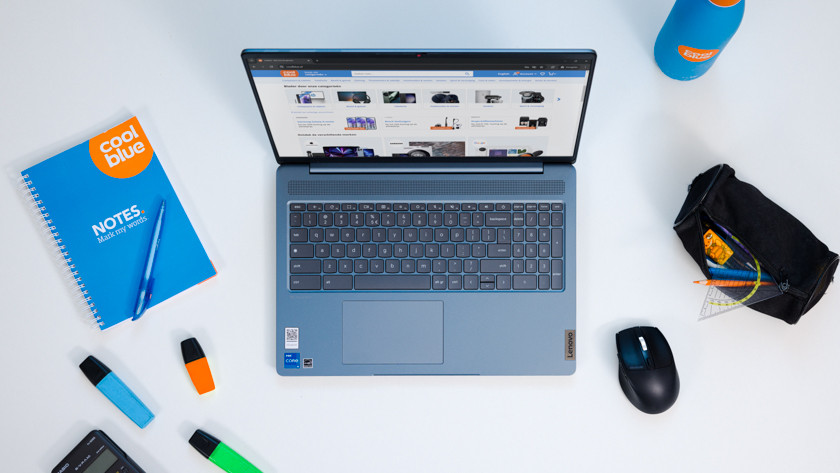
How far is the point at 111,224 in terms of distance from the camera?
1.07 m

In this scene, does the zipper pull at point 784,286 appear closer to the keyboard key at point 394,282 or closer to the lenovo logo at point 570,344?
the lenovo logo at point 570,344

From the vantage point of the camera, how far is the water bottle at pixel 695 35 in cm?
93

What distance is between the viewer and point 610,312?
107 centimetres

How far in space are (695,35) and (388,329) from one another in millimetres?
732

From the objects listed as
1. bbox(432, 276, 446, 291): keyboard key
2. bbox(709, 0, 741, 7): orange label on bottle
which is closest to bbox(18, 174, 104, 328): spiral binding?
bbox(432, 276, 446, 291): keyboard key

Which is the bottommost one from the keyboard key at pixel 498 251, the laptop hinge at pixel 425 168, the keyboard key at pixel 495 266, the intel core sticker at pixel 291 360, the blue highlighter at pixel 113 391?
the blue highlighter at pixel 113 391

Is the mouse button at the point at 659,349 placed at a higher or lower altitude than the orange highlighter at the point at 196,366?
higher

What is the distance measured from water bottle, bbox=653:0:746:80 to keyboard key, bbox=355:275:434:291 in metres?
0.59

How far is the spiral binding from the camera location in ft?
3.51

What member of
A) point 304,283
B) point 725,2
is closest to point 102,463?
point 304,283

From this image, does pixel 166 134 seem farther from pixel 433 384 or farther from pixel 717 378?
pixel 717 378

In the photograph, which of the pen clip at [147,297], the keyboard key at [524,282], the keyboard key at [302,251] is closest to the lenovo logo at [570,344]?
the keyboard key at [524,282]

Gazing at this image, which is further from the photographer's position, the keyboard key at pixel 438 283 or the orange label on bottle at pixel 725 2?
the keyboard key at pixel 438 283

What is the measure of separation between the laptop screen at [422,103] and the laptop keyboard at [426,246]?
10 cm
